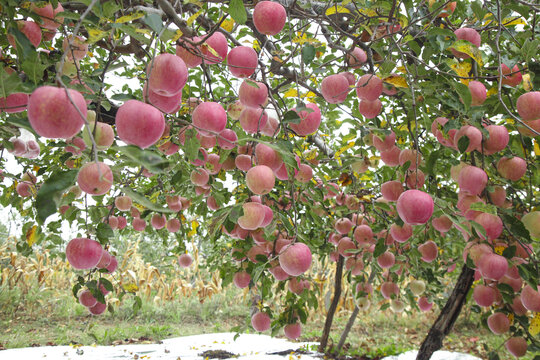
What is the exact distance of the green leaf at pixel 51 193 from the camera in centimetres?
47

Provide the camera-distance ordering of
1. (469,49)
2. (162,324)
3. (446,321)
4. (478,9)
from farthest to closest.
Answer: (162,324) < (446,321) < (478,9) < (469,49)

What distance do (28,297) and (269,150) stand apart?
6.10m

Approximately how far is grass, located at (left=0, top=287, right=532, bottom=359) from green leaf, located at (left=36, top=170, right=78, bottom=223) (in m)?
3.95

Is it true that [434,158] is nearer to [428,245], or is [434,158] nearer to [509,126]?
[509,126]

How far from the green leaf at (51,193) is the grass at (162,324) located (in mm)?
3953

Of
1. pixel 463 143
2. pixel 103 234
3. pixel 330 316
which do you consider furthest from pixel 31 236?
pixel 330 316

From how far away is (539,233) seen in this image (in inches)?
44.6

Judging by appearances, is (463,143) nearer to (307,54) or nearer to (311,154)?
(307,54)

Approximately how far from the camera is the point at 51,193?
481 mm

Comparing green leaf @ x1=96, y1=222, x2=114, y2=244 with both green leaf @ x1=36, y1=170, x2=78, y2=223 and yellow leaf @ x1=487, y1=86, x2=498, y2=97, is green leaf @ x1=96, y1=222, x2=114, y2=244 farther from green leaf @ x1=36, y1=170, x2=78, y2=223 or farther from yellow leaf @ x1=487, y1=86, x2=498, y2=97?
yellow leaf @ x1=487, y1=86, x2=498, y2=97

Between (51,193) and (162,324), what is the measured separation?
18.0ft

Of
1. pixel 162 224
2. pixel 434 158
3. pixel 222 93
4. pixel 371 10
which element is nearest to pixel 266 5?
pixel 371 10

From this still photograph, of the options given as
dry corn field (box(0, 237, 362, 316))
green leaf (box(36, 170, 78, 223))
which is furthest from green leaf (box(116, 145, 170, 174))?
dry corn field (box(0, 237, 362, 316))

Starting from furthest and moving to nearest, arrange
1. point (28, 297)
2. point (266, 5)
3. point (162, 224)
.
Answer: point (28, 297)
point (162, 224)
point (266, 5)
